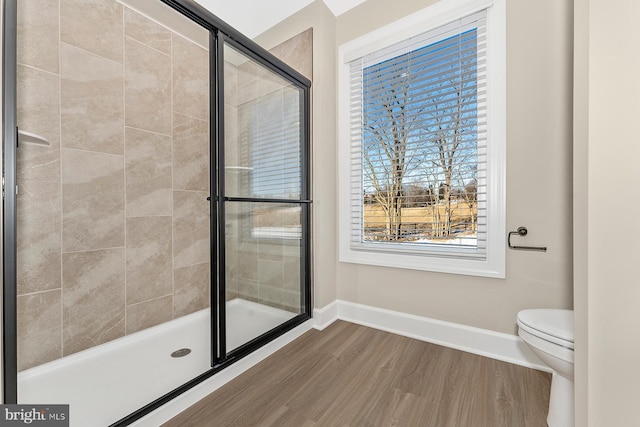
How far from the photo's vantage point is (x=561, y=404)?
1.20 meters

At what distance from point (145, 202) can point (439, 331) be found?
7.76 feet

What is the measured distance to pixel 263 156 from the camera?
1.92 meters

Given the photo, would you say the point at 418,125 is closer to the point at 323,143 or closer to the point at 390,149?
the point at 390,149

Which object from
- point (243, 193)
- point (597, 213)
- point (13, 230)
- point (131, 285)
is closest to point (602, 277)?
point (597, 213)

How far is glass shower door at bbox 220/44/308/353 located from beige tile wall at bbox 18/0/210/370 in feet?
2.73

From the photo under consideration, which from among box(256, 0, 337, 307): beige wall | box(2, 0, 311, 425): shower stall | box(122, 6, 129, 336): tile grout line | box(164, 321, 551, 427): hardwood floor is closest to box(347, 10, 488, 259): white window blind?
box(256, 0, 337, 307): beige wall

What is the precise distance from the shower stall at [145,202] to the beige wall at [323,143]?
0.09 metres

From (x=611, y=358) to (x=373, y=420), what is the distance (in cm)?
97

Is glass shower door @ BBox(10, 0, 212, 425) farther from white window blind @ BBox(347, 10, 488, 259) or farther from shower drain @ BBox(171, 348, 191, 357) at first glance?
white window blind @ BBox(347, 10, 488, 259)

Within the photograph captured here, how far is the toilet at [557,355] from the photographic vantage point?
3.82 ft

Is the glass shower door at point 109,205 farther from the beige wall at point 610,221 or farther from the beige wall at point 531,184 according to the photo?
the beige wall at point 610,221

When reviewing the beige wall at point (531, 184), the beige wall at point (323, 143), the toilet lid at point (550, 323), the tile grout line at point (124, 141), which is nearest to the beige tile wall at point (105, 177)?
the tile grout line at point (124, 141)

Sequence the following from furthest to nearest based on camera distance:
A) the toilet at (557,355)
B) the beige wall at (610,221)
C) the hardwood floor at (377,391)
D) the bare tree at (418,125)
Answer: the bare tree at (418,125)
the hardwood floor at (377,391)
the toilet at (557,355)
the beige wall at (610,221)

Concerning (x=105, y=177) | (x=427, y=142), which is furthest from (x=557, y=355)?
(x=105, y=177)
